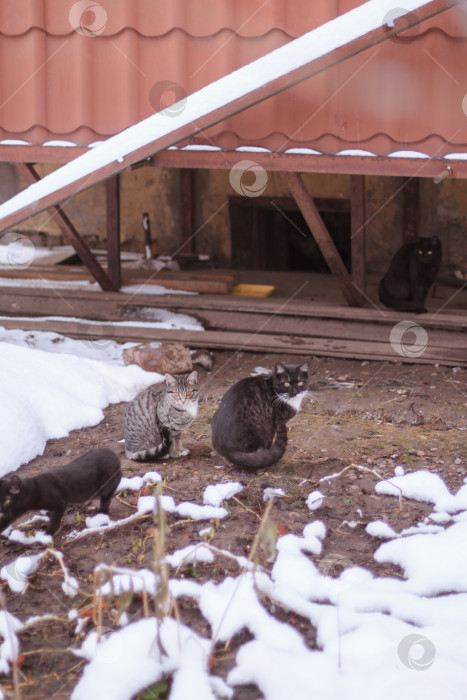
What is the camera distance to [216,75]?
596cm

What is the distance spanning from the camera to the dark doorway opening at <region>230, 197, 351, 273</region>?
1066cm

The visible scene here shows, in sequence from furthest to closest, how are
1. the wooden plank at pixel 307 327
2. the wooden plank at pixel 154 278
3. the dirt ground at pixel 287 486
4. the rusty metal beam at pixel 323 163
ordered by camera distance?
the wooden plank at pixel 154 278 → the wooden plank at pixel 307 327 → the rusty metal beam at pixel 323 163 → the dirt ground at pixel 287 486

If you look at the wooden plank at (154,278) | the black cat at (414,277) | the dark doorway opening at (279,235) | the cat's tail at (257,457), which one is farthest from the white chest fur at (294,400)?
the dark doorway opening at (279,235)

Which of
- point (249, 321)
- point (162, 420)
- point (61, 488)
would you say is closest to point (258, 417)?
point (162, 420)

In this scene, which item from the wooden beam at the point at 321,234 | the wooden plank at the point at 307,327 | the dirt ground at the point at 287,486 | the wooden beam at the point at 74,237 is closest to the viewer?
the dirt ground at the point at 287,486

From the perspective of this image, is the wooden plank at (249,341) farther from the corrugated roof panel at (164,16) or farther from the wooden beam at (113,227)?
the corrugated roof panel at (164,16)

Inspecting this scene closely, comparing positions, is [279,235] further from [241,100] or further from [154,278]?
[241,100]

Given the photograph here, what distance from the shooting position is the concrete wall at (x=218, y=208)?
9.59m

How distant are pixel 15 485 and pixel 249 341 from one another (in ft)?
14.1

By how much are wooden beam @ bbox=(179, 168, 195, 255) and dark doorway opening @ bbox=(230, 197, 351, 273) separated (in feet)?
1.92

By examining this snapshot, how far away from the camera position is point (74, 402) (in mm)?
5863

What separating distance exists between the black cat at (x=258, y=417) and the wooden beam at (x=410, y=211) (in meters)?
5.15

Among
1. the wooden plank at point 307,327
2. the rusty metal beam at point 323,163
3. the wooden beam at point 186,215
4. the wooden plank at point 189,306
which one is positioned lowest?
the wooden plank at point 307,327

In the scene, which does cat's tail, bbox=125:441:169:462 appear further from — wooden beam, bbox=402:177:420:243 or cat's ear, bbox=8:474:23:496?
wooden beam, bbox=402:177:420:243
